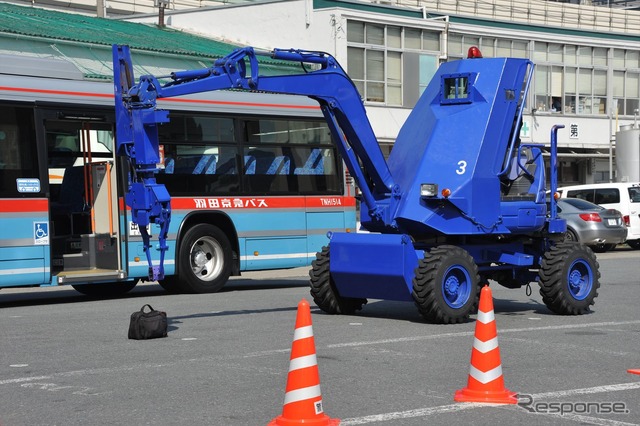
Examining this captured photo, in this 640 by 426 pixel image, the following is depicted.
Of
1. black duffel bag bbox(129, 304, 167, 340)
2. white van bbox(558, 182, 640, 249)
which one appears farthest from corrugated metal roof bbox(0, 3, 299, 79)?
black duffel bag bbox(129, 304, 167, 340)

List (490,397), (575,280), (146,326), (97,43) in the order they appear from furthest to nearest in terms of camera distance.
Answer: (97,43) → (575,280) → (146,326) → (490,397)

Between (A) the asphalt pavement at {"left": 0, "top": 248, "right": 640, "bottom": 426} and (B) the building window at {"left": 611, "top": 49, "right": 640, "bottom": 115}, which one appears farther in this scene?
(B) the building window at {"left": 611, "top": 49, "right": 640, "bottom": 115}

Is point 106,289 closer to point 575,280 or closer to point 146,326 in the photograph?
point 146,326

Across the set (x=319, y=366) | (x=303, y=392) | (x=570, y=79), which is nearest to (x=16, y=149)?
(x=319, y=366)

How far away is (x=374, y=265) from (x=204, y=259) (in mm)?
6170

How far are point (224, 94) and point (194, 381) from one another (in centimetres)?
1046

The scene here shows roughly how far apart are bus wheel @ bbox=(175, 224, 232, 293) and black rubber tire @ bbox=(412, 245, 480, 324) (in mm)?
6398

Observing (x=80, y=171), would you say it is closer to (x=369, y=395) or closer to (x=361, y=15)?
(x=369, y=395)

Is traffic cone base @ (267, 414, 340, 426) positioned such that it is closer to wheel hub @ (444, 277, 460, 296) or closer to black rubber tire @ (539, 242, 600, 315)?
wheel hub @ (444, 277, 460, 296)

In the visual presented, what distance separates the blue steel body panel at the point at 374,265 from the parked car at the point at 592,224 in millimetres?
16306

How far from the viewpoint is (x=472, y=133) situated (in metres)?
13.5

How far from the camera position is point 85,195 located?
17.4 m

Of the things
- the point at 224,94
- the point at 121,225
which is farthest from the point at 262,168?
the point at 121,225

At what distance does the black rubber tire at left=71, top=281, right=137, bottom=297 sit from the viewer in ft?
61.7
